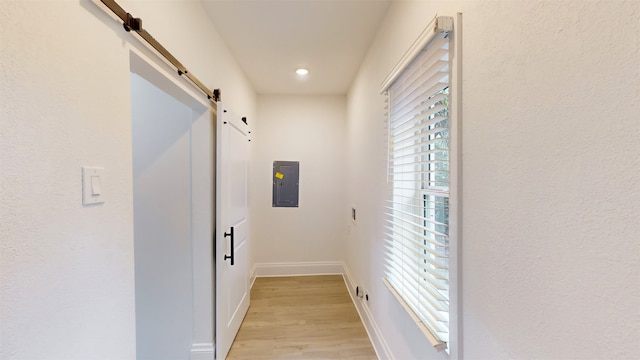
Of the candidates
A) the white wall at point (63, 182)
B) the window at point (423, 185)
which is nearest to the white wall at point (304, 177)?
the window at point (423, 185)

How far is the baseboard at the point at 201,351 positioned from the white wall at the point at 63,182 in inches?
39.2

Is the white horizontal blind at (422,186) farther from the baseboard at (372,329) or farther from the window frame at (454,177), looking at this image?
the baseboard at (372,329)

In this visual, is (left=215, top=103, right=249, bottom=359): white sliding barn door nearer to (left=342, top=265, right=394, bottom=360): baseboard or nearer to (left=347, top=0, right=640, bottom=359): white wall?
(left=342, top=265, right=394, bottom=360): baseboard

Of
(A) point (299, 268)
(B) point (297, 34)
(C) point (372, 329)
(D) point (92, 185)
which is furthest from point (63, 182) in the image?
(A) point (299, 268)

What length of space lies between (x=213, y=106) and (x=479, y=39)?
1753 mm

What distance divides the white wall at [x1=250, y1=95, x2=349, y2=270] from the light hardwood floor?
51cm

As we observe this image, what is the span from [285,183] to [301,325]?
1845mm

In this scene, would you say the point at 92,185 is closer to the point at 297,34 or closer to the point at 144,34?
the point at 144,34

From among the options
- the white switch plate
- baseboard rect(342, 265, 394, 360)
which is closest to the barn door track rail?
the white switch plate

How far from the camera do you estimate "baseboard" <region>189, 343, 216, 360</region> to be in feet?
6.32

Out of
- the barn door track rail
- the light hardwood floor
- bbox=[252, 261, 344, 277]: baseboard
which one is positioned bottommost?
the light hardwood floor

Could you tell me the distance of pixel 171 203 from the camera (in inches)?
74.5

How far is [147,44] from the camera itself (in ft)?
3.75

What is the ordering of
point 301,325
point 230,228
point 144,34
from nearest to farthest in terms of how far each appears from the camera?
point 144,34 → point 230,228 → point 301,325
